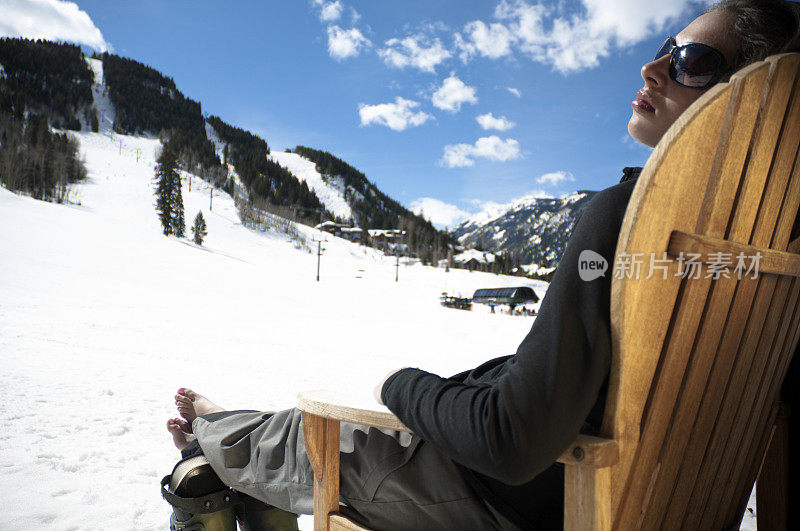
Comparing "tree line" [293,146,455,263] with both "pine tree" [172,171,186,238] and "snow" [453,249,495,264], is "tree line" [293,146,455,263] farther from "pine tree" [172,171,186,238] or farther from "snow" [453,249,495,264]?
"pine tree" [172,171,186,238]

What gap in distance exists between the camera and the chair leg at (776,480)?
1.32 m

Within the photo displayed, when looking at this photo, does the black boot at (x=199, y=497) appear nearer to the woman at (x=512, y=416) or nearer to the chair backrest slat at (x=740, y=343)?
the woman at (x=512, y=416)

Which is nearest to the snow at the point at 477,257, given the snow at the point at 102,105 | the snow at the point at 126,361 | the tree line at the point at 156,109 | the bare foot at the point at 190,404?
the snow at the point at 126,361

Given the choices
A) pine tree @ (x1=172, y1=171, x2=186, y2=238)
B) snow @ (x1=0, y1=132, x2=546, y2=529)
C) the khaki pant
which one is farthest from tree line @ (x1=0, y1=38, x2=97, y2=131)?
the khaki pant

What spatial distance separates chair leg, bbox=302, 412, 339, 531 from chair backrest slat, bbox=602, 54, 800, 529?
2.13 feet

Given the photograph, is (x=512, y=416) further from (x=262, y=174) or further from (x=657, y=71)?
(x=262, y=174)

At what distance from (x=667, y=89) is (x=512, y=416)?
1.01 meters

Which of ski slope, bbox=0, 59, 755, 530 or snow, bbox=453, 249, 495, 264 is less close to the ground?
ski slope, bbox=0, 59, 755, 530

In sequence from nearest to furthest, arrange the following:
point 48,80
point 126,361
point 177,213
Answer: point 126,361 < point 177,213 < point 48,80

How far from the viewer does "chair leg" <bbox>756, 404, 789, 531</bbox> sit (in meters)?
1.32

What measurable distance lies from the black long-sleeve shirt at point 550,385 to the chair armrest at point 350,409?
0.14 metres

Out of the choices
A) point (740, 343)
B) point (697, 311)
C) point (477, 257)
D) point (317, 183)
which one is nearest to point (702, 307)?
point (697, 311)

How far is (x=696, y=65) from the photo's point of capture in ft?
3.77

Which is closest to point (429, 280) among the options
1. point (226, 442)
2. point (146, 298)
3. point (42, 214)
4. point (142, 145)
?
point (42, 214)
